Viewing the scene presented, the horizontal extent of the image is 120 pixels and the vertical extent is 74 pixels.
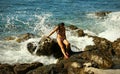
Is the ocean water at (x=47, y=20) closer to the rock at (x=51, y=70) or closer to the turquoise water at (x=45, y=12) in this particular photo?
the turquoise water at (x=45, y=12)

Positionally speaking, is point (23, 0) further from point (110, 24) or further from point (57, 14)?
point (110, 24)

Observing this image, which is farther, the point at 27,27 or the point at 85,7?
the point at 85,7

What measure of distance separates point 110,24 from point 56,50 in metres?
11.7

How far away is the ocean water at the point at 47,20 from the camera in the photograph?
16.3 metres

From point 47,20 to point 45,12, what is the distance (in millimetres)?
4084

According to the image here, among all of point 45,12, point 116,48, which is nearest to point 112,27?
point 45,12

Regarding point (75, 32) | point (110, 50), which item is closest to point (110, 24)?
point (75, 32)

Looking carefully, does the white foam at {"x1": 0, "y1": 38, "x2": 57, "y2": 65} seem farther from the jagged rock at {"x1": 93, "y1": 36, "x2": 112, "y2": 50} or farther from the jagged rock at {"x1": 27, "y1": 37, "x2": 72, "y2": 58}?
the jagged rock at {"x1": 93, "y1": 36, "x2": 112, "y2": 50}

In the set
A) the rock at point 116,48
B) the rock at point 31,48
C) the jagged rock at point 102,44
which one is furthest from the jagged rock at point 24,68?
the rock at point 116,48

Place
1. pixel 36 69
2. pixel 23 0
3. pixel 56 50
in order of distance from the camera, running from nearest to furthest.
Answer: pixel 36 69 < pixel 56 50 < pixel 23 0

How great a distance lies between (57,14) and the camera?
94.2 ft

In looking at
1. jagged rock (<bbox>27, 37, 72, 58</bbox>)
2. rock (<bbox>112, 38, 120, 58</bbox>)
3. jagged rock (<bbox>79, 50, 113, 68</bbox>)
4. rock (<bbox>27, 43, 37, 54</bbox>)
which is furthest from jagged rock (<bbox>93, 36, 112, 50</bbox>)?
rock (<bbox>27, 43, 37, 54</bbox>)

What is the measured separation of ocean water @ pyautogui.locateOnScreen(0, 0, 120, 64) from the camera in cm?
1629

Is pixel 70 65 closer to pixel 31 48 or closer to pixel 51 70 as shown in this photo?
pixel 51 70
